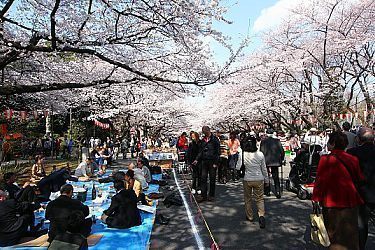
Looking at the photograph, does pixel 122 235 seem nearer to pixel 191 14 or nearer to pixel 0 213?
pixel 0 213

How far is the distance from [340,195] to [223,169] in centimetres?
780

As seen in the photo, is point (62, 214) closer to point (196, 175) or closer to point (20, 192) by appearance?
point (20, 192)

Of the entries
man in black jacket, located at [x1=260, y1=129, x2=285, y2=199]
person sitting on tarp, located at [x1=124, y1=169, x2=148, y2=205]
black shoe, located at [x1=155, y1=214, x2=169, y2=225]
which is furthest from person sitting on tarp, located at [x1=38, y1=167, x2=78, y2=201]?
man in black jacket, located at [x1=260, y1=129, x2=285, y2=199]

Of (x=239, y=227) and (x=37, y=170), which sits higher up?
(x=37, y=170)

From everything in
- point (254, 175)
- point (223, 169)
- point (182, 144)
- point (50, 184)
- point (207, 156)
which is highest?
point (182, 144)

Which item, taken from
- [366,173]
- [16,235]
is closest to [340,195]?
[366,173]

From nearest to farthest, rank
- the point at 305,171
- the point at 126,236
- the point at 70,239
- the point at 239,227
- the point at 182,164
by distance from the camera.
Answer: the point at 70,239, the point at 126,236, the point at 239,227, the point at 305,171, the point at 182,164

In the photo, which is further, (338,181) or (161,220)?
(161,220)

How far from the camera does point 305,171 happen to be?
838 centimetres

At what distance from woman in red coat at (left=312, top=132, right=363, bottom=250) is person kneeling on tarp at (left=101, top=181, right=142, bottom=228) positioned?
322 centimetres

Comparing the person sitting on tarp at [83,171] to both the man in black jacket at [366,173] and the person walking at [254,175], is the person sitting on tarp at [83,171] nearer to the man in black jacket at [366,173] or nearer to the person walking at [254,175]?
the person walking at [254,175]

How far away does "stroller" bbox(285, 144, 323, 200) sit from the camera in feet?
25.7

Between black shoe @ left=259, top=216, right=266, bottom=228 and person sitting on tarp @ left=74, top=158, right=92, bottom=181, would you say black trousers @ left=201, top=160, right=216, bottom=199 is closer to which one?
black shoe @ left=259, top=216, right=266, bottom=228

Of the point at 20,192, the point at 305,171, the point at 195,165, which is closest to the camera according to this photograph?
the point at 20,192
